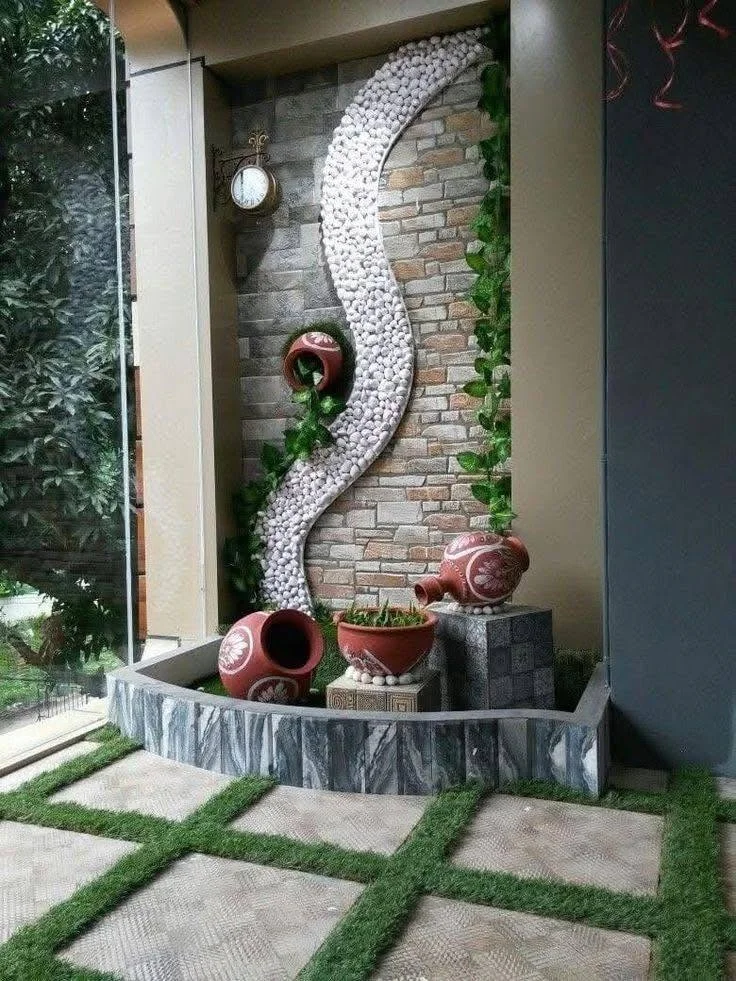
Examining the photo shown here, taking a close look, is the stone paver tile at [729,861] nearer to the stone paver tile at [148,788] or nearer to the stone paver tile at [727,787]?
the stone paver tile at [727,787]

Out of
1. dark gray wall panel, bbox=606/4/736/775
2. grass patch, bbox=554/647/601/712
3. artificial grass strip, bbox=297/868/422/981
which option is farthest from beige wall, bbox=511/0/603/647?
artificial grass strip, bbox=297/868/422/981

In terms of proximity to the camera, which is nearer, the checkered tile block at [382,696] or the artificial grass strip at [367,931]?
the artificial grass strip at [367,931]

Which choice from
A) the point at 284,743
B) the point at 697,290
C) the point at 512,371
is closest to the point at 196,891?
the point at 284,743

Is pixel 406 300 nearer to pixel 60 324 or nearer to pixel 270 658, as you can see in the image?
pixel 60 324

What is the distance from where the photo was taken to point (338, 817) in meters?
2.06

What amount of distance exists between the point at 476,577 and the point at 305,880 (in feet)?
3.72

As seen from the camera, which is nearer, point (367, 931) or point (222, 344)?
point (367, 931)

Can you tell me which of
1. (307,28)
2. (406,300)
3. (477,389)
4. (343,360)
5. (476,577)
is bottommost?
(476,577)

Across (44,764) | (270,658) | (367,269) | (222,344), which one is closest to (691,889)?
(270,658)

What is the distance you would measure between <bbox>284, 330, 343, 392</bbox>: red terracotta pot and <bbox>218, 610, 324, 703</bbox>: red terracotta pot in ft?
4.02

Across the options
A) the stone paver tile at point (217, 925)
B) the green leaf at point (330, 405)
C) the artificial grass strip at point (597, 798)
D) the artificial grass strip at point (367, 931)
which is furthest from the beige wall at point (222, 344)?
the artificial grass strip at point (367, 931)

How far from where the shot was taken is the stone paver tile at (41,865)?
167cm

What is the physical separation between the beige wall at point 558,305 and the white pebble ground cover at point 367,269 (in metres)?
0.48

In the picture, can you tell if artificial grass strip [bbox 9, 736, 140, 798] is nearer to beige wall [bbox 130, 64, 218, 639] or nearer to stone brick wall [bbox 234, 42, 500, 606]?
beige wall [bbox 130, 64, 218, 639]
